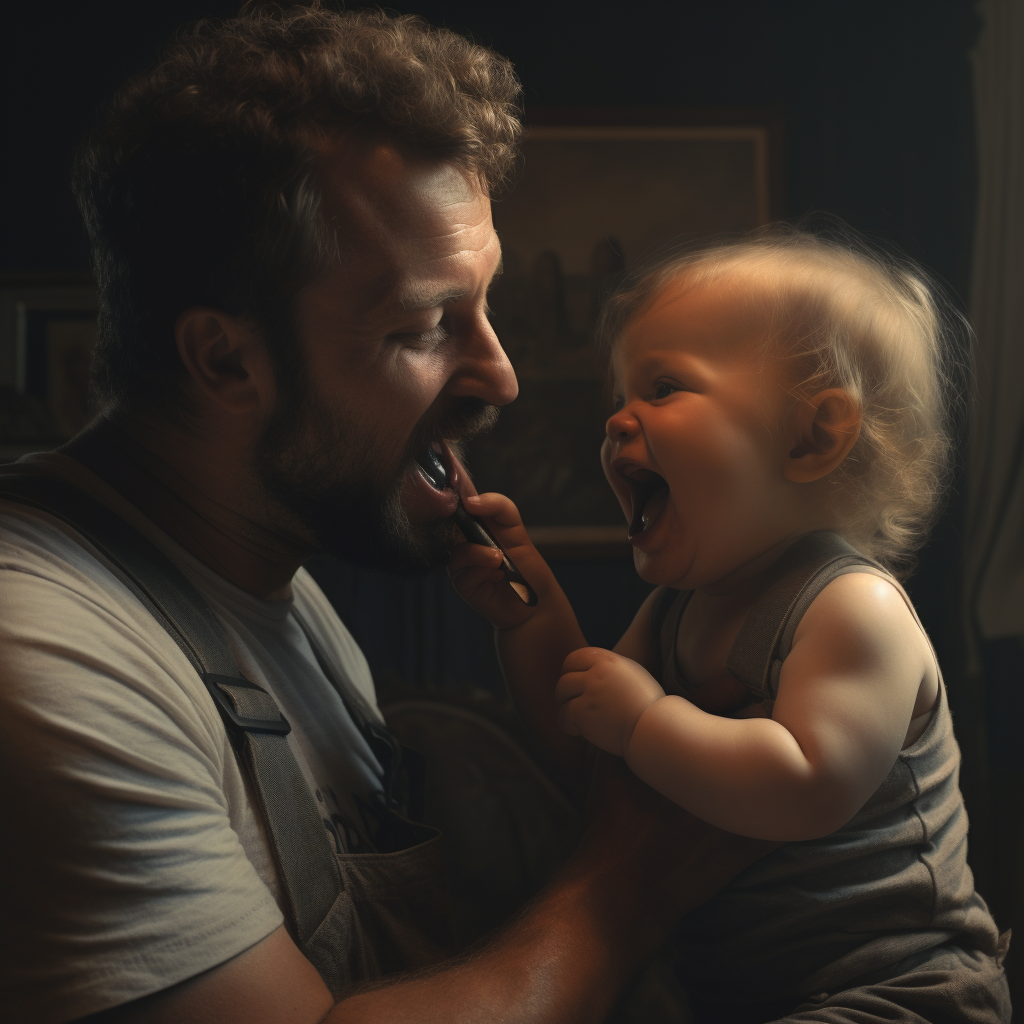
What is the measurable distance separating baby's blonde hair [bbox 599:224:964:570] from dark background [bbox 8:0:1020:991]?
1.24 metres

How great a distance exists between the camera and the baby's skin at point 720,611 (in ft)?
2.50

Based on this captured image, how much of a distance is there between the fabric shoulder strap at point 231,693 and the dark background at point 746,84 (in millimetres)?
1799

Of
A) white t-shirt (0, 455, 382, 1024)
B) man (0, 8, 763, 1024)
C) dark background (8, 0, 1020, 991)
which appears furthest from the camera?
dark background (8, 0, 1020, 991)

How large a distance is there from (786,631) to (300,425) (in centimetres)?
55

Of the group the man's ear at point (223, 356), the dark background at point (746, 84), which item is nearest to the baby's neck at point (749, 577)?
the man's ear at point (223, 356)

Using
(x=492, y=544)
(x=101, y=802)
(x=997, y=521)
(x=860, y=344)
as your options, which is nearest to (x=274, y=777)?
(x=101, y=802)

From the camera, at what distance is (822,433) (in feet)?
3.06

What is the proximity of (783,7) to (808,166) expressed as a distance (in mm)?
423

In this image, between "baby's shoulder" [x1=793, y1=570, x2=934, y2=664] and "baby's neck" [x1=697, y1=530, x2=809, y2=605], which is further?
"baby's neck" [x1=697, y1=530, x2=809, y2=605]

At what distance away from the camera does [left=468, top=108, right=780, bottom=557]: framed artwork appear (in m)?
2.19

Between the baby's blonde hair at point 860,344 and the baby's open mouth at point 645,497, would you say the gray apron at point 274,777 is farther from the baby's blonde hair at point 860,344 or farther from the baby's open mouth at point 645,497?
the baby's blonde hair at point 860,344

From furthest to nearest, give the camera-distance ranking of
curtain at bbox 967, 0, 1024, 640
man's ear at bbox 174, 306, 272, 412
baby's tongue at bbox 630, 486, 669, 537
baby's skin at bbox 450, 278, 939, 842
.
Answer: curtain at bbox 967, 0, 1024, 640
baby's tongue at bbox 630, 486, 669, 537
man's ear at bbox 174, 306, 272, 412
baby's skin at bbox 450, 278, 939, 842

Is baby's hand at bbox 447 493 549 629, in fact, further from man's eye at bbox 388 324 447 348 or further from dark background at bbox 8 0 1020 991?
dark background at bbox 8 0 1020 991

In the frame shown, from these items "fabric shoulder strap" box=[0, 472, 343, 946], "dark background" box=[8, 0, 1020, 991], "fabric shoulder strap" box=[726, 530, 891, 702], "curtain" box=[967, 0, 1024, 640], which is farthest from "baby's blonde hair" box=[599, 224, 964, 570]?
"dark background" box=[8, 0, 1020, 991]
